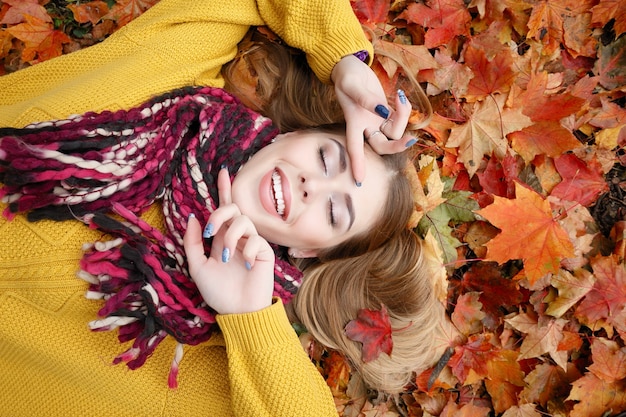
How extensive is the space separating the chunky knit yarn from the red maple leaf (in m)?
0.56

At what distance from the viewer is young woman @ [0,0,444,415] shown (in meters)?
1.90

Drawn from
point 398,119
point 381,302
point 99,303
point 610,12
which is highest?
point 610,12

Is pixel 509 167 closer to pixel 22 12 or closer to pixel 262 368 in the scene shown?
pixel 262 368

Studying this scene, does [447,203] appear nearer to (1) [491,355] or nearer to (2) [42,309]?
(1) [491,355]

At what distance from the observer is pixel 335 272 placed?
2.51 m

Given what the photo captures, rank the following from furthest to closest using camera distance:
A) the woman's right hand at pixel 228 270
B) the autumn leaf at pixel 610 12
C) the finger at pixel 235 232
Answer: the autumn leaf at pixel 610 12, the woman's right hand at pixel 228 270, the finger at pixel 235 232

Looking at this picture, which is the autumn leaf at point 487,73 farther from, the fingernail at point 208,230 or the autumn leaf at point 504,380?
the fingernail at point 208,230

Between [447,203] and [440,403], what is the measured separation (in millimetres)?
1053

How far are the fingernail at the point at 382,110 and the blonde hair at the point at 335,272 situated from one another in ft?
1.47

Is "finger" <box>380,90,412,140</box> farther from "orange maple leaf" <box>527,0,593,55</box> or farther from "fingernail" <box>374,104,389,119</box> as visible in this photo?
"orange maple leaf" <box>527,0,593,55</box>

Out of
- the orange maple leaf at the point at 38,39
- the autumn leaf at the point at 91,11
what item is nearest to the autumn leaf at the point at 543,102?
the autumn leaf at the point at 91,11

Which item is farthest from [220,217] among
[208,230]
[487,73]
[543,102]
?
[543,102]

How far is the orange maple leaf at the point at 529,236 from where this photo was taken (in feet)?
7.91

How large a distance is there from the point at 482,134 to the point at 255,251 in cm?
136
